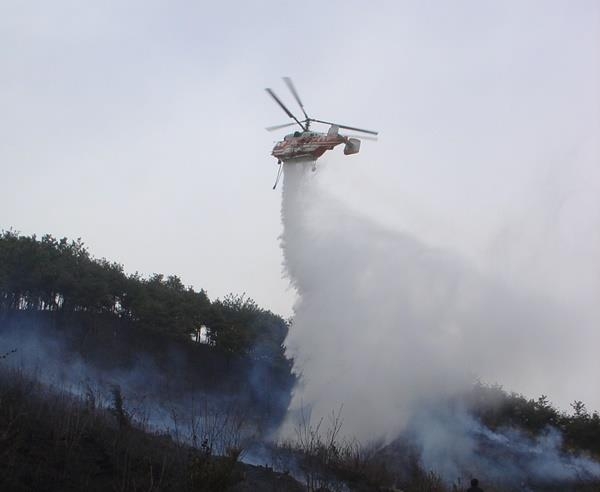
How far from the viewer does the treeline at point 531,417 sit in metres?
45.8

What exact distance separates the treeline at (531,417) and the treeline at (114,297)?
2440cm

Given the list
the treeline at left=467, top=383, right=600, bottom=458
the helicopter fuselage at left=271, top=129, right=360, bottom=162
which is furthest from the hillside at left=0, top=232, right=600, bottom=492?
the helicopter fuselage at left=271, top=129, right=360, bottom=162

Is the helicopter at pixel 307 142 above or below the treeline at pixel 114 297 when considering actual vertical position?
above

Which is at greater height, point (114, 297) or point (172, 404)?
point (114, 297)

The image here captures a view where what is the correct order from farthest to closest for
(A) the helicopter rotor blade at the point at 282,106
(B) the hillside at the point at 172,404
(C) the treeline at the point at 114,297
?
(C) the treeline at the point at 114,297 < (A) the helicopter rotor blade at the point at 282,106 < (B) the hillside at the point at 172,404

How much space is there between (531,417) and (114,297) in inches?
1557

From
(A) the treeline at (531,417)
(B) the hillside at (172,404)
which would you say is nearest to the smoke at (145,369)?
(B) the hillside at (172,404)

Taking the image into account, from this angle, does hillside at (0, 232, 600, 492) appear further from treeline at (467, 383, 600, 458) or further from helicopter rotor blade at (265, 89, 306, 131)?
helicopter rotor blade at (265, 89, 306, 131)

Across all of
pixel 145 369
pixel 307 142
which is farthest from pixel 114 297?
pixel 307 142

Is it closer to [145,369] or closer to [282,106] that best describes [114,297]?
[145,369]

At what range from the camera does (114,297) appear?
61.1m

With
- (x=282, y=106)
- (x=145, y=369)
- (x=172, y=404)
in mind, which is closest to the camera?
(x=172, y=404)

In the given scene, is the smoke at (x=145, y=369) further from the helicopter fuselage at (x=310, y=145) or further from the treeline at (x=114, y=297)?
the helicopter fuselage at (x=310, y=145)

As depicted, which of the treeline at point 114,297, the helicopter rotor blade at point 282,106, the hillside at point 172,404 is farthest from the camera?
the treeline at point 114,297
